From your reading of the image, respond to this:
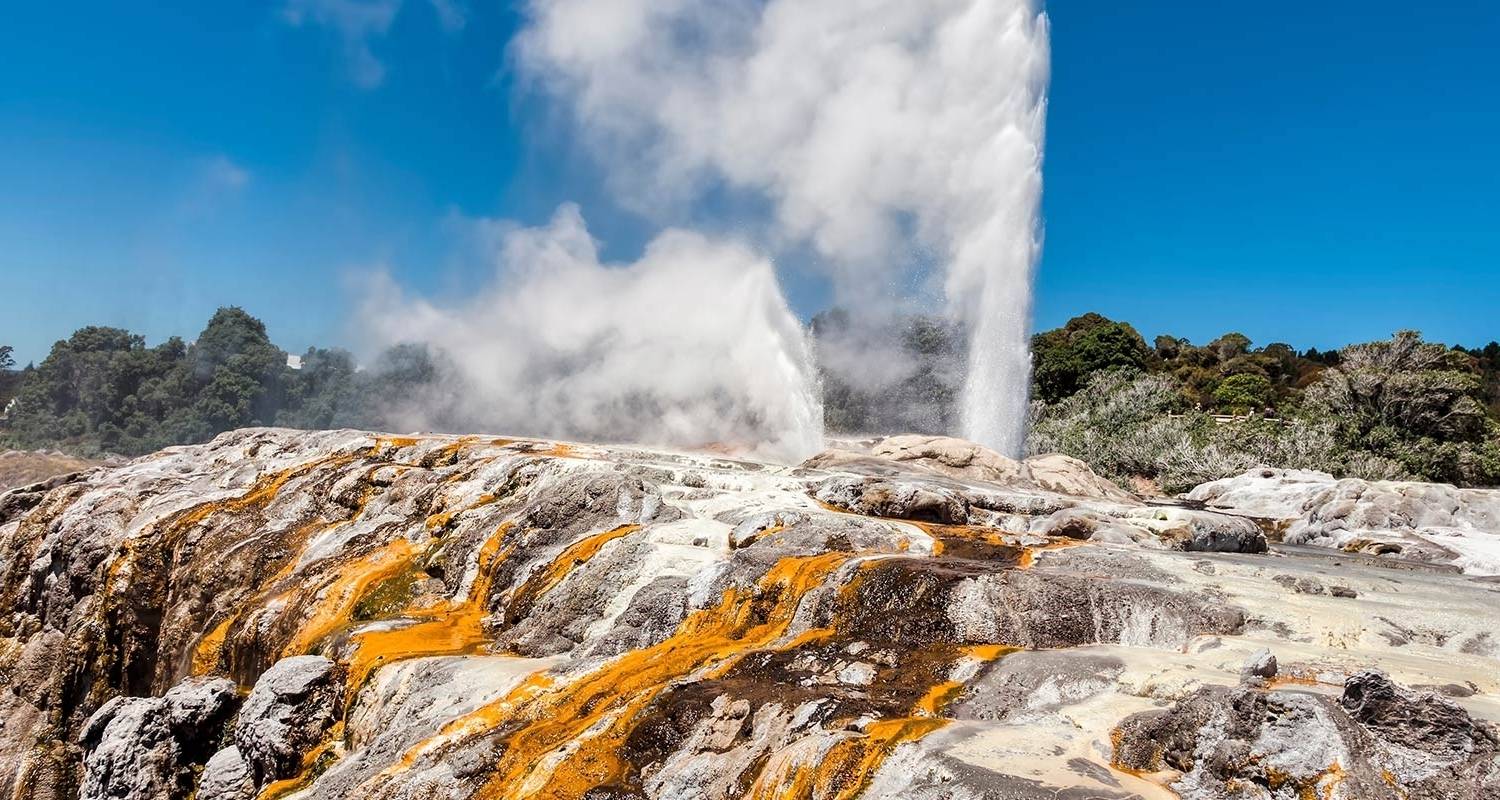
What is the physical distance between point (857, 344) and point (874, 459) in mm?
34481

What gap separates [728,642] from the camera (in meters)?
11.8

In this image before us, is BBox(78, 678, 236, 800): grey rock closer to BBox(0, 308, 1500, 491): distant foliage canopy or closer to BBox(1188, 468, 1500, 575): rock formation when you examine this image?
BBox(1188, 468, 1500, 575): rock formation

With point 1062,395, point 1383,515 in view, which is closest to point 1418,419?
point 1383,515

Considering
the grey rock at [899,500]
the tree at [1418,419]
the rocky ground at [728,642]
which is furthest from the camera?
the tree at [1418,419]

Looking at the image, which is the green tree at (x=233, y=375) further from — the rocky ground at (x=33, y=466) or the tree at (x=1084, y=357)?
the tree at (x=1084, y=357)

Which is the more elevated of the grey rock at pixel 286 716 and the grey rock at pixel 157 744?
the grey rock at pixel 286 716

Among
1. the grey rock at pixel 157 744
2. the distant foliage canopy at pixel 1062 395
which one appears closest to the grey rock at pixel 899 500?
the grey rock at pixel 157 744

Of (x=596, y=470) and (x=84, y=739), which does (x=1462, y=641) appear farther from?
(x=84, y=739)

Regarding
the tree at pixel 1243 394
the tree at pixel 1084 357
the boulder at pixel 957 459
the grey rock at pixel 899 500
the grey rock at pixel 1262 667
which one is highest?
the tree at pixel 1084 357

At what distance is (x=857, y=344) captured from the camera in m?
60.3

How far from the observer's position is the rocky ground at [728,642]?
7344 mm

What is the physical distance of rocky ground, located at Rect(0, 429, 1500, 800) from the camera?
7.34 metres

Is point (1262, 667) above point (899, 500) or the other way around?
the other way around

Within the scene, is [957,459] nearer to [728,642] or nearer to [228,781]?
[728,642]
